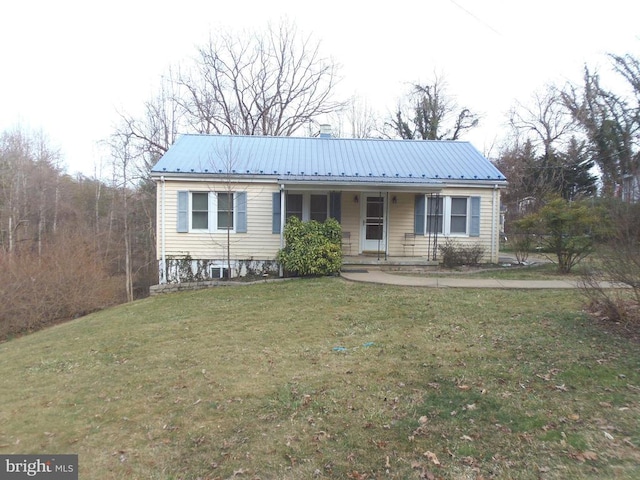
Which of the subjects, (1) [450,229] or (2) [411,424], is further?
(1) [450,229]

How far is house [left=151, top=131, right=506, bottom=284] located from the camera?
12297 mm

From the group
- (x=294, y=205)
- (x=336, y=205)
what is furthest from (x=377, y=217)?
(x=294, y=205)

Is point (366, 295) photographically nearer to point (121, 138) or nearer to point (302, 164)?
point (302, 164)

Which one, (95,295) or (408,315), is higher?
(408,315)

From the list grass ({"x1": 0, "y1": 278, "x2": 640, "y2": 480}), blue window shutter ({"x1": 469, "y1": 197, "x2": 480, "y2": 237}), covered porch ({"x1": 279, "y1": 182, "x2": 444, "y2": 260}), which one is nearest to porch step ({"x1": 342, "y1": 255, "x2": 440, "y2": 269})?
covered porch ({"x1": 279, "y1": 182, "x2": 444, "y2": 260})

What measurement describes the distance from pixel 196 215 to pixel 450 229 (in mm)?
8519

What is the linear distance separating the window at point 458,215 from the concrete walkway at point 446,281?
3142 mm

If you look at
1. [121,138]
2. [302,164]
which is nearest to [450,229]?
[302,164]

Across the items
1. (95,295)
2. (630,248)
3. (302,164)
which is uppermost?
(302,164)

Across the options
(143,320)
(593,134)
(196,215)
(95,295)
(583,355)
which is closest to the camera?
(583,355)

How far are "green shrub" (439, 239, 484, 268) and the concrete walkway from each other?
1969mm

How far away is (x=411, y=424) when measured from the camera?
3209mm

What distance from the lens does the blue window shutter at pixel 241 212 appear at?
12508 mm

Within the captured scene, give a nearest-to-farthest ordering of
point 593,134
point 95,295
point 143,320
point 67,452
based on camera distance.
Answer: point 67,452
point 143,320
point 95,295
point 593,134
